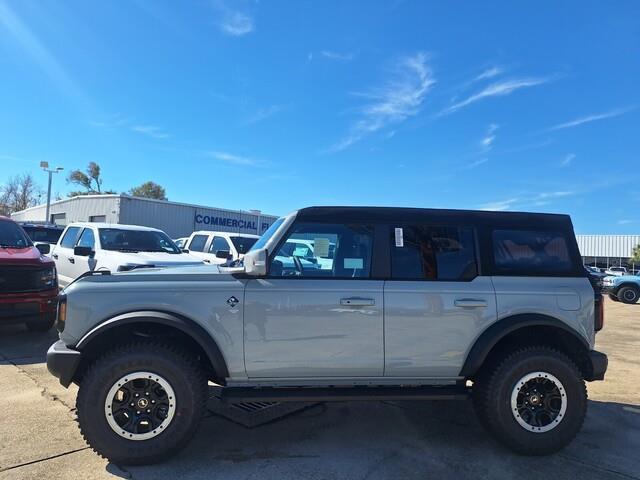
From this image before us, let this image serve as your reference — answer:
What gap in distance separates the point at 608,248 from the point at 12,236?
6979 centimetres

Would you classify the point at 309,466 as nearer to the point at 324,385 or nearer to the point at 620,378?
the point at 324,385

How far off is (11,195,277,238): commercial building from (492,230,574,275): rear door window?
24.9 m

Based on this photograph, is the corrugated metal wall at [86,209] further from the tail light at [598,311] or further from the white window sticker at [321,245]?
the tail light at [598,311]

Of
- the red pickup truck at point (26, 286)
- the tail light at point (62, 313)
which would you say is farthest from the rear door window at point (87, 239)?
the tail light at point (62, 313)

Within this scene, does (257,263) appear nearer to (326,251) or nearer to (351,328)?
(326,251)

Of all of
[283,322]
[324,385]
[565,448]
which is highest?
[283,322]

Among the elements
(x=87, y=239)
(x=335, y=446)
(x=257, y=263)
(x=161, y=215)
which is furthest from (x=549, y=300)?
(x=161, y=215)

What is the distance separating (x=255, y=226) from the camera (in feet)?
109

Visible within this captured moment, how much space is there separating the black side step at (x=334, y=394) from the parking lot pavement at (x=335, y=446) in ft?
1.52

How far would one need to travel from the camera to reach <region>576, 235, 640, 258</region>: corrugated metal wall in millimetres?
61344

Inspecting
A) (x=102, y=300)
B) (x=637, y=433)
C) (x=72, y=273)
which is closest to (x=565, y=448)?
(x=637, y=433)

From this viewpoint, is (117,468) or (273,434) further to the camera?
(273,434)

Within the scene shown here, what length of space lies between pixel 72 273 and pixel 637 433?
31.2ft

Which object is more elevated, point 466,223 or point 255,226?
point 255,226
